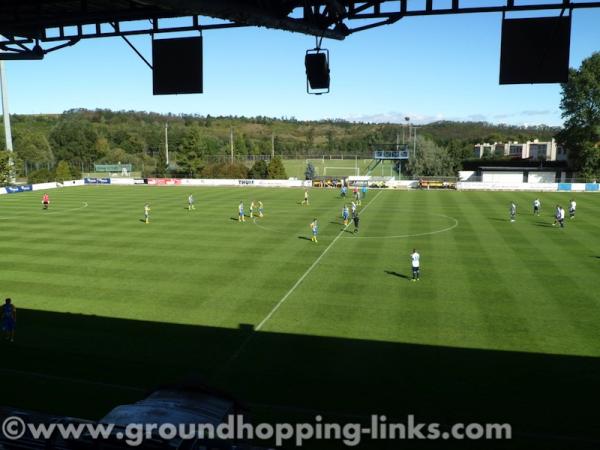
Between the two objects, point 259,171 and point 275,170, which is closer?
point 275,170

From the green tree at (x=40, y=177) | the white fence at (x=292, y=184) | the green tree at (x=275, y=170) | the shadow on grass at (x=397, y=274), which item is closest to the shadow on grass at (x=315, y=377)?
the shadow on grass at (x=397, y=274)

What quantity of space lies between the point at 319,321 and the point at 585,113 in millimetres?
64306

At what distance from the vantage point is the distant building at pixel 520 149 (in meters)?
118

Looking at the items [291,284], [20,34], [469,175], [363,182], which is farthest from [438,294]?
[469,175]

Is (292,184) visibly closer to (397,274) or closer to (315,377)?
(397,274)

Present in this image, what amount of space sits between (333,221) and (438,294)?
17773mm

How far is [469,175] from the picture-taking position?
75.2 metres

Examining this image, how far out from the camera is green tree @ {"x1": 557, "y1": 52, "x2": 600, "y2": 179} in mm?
64375

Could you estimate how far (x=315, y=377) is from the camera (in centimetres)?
1261

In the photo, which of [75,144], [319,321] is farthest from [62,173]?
[319,321]

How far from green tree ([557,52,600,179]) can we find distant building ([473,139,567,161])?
4750 cm

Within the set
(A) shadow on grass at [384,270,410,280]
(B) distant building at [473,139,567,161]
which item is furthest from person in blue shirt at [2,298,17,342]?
(B) distant building at [473,139,567,161]

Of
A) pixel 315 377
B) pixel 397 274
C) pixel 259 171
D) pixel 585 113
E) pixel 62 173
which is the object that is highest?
pixel 585 113

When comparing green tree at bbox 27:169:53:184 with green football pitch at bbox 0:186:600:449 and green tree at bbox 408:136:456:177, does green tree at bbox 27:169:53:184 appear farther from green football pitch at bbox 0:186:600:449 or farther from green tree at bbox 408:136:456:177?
green tree at bbox 408:136:456:177
